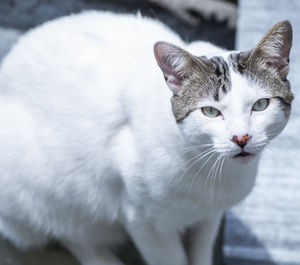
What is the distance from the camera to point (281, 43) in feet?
5.60

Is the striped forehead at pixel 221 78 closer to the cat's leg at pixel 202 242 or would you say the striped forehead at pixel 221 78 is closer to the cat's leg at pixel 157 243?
the cat's leg at pixel 157 243

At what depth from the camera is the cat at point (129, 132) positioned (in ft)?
5.68

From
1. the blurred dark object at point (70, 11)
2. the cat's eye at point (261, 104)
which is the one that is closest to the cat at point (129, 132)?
the cat's eye at point (261, 104)

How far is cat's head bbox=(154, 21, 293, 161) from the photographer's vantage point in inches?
65.8

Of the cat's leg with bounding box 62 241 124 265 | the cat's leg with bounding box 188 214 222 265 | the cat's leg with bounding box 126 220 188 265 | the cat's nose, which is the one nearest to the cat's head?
the cat's nose

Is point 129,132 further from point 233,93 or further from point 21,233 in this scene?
point 21,233

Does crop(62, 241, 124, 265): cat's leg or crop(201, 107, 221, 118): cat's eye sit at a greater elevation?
crop(201, 107, 221, 118): cat's eye

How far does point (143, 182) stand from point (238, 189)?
354 mm

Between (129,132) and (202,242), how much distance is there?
2.25 ft

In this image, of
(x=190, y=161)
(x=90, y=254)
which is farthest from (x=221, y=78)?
(x=90, y=254)

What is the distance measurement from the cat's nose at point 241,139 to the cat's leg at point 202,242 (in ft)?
2.73

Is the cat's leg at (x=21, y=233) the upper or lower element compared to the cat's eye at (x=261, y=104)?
lower

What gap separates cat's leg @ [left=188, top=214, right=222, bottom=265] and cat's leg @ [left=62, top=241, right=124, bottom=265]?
36 centimetres

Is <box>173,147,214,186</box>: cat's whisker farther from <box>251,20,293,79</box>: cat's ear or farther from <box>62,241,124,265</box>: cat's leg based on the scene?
<box>62,241,124,265</box>: cat's leg
